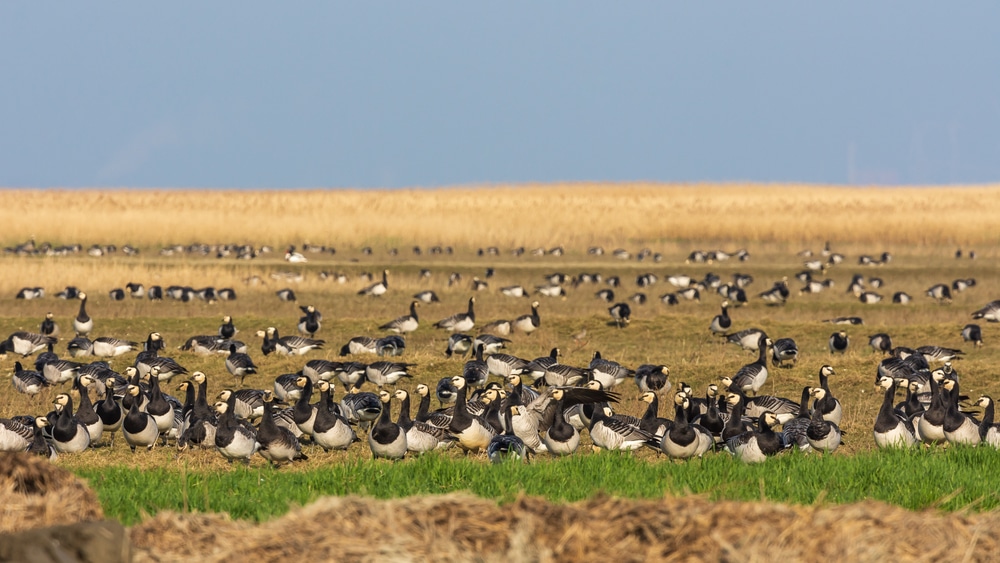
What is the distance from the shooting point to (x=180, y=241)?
174 feet

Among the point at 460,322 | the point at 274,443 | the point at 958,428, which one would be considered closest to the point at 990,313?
the point at 460,322

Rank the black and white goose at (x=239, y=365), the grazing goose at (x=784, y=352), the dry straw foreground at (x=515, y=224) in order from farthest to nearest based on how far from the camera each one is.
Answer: the dry straw foreground at (x=515, y=224) < the grazing goose at (x=784, y=352) < the black and white goose at (x=239, y=365)

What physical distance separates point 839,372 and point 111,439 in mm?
11999

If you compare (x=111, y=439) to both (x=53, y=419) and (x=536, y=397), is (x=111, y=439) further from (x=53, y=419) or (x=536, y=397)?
(x=536, y=397)

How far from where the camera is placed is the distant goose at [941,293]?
32.8 metres

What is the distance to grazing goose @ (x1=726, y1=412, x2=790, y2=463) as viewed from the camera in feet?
41.8

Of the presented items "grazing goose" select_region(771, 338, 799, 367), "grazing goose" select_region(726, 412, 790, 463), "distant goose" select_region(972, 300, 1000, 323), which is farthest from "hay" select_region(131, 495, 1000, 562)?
"distant goose" select_region(972, 300, 1000, 323)

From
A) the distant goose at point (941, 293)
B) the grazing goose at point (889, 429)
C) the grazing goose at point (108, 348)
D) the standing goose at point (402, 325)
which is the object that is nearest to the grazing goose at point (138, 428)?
the grazing goose at point (108, 348)

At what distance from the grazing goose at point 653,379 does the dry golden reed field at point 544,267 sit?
35cm

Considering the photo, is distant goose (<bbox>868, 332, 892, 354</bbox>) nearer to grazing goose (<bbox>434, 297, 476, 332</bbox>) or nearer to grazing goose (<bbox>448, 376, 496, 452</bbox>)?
grazing goose (<bbox>434, 297, 476, 332</bbox>)

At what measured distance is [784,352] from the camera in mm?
21484

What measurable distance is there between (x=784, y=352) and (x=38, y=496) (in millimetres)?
16992

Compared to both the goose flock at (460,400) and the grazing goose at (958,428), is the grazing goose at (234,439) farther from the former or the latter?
the grazing goose at (958,428)

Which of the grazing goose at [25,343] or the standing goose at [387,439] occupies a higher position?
the grazing goose at [25,343]
